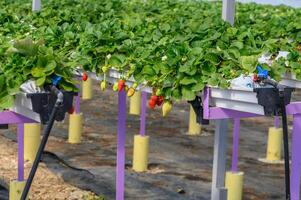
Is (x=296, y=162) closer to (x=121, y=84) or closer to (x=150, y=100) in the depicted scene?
(x=150, y=100)

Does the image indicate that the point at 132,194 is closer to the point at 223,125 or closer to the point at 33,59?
the point at 223,125

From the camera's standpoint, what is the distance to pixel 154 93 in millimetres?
5812

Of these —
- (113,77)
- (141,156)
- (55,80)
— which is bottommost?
(141,156)

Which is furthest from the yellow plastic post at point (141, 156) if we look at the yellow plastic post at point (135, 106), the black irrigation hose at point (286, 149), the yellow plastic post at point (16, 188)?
the black irrigation hose at point (286, 149)

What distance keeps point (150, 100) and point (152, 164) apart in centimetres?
662

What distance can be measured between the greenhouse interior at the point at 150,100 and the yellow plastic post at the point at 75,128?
0.02m

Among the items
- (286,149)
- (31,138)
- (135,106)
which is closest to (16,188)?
(31,138)

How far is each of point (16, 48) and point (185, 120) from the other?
471 inches

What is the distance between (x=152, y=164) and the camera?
12242 mm

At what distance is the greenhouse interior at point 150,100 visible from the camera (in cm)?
475

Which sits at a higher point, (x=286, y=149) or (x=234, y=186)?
(x=286, y=149)

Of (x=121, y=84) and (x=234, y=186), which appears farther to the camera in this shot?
(x=234, y=186)

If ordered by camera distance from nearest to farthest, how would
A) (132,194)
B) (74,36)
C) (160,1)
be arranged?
(74,36)
(132,194)
(160,1)

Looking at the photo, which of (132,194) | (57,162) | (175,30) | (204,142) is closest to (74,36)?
(175,30)
